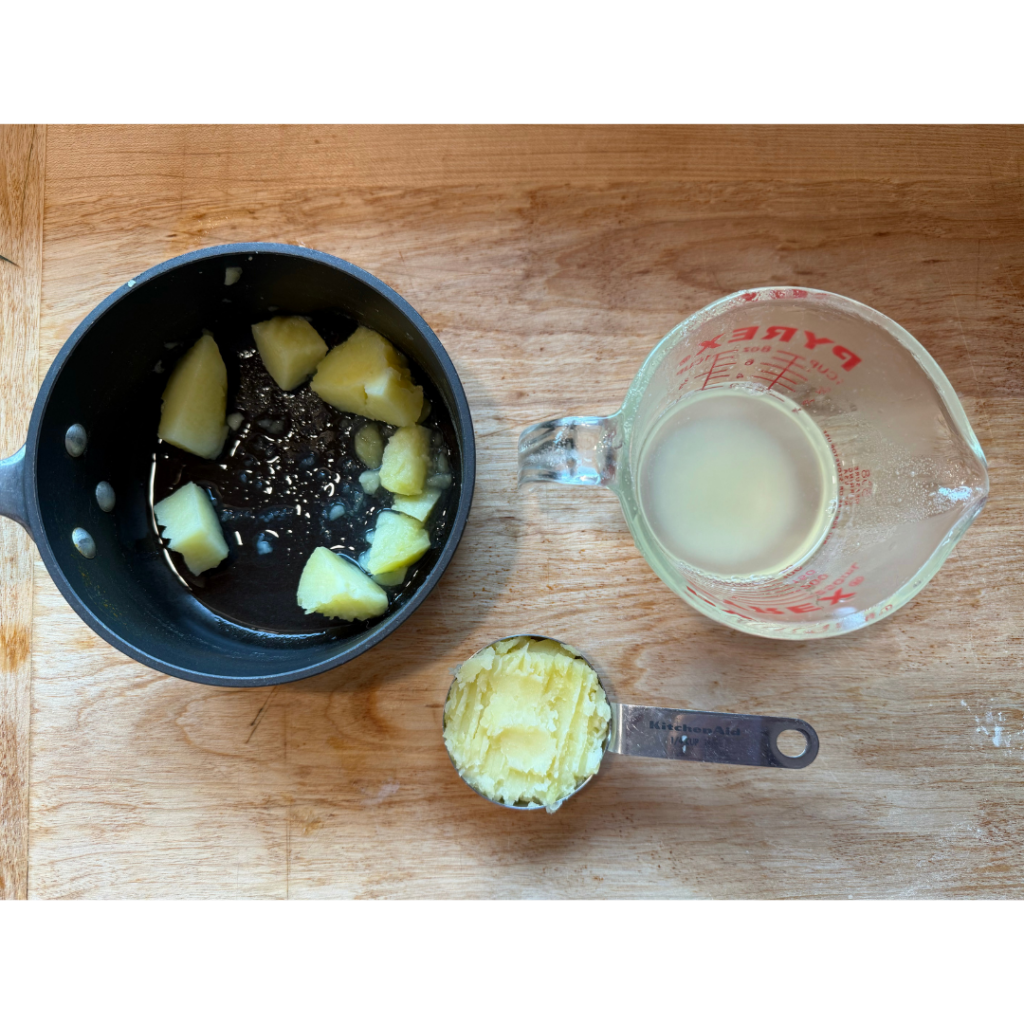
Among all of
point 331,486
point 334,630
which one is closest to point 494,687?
point 334,630

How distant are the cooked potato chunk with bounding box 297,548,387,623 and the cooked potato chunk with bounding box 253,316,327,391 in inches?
10.5

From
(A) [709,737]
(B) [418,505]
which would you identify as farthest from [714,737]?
(B) [418,505]

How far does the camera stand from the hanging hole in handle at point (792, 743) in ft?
3.60

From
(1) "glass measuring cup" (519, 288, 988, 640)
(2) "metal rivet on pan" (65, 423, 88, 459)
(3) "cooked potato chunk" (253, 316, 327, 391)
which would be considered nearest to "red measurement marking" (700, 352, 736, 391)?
(1) "glass measuring cup" (519, 288, 988, 640)

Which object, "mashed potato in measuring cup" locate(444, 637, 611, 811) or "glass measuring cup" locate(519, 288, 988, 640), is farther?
"mashed potato in measuring cup" locate(444, 637, 611, 811)

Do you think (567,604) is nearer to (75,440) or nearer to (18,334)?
(75,440)

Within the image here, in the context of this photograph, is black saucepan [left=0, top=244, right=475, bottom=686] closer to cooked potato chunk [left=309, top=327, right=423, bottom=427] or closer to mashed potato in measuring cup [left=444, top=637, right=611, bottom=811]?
cooked potato chunk [left=309, top=327, right=423, bottom=427]

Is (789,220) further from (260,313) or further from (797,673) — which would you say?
(260,313)

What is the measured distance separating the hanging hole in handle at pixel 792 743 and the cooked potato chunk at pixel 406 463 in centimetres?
62

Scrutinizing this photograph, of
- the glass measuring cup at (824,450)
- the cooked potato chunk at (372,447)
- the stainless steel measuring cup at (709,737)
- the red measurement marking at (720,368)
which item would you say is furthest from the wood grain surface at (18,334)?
the red measurement marking at (720,368)

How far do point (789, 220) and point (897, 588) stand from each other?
587 millimetres

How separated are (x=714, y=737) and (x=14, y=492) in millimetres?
933

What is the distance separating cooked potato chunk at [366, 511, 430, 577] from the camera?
110 cm

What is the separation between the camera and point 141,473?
3.89ft
